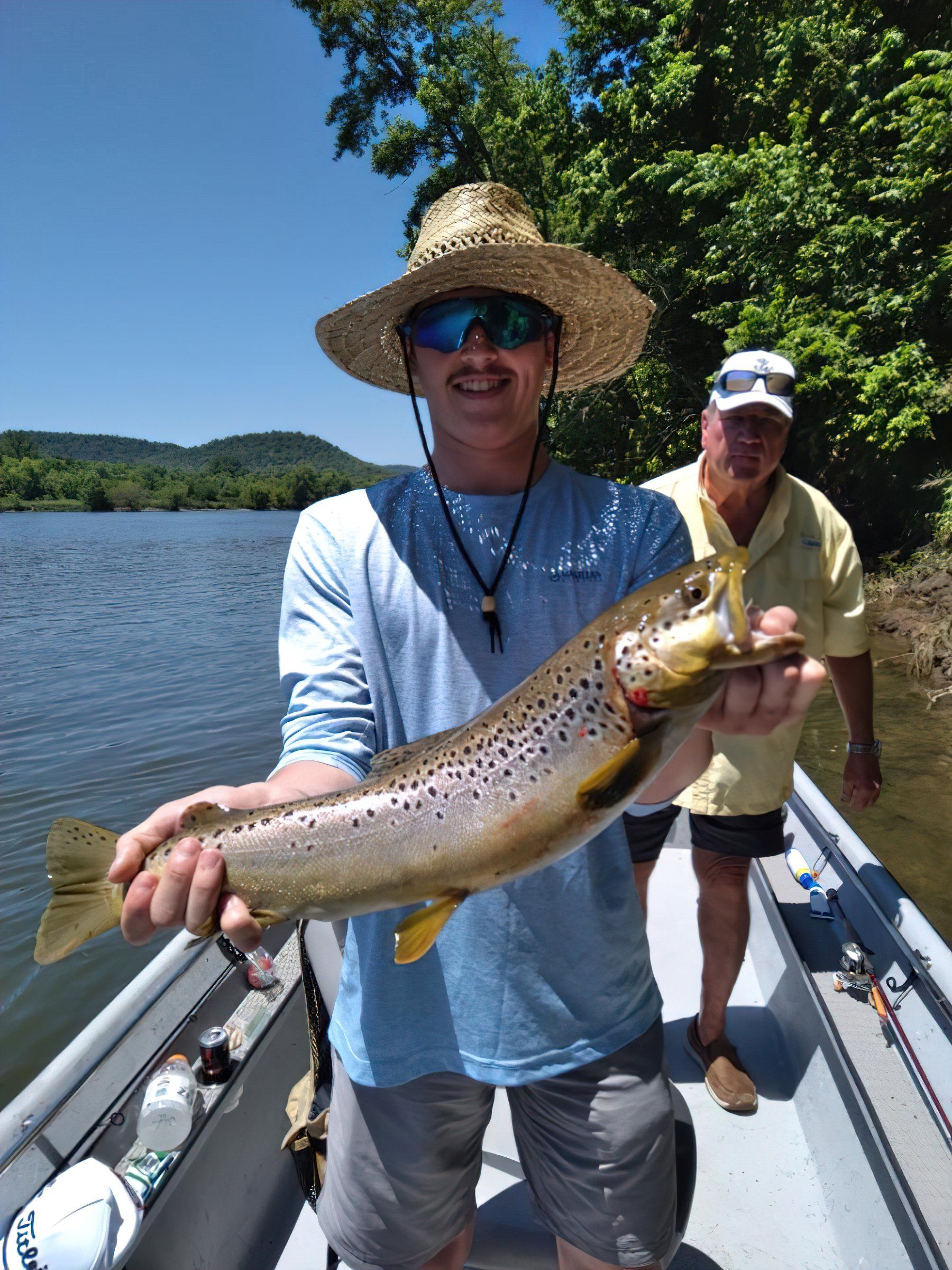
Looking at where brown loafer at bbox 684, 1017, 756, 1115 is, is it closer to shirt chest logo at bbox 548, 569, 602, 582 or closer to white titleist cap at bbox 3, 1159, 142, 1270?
white titleist cap at bbox 3, 1159, 142, 1270

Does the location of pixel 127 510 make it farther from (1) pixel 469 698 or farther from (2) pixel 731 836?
(1) pixel 469 698

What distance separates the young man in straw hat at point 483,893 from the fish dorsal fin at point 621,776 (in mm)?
190

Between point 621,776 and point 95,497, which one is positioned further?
point 95,497

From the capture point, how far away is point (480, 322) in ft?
6.92

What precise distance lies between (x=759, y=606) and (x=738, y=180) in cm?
1750

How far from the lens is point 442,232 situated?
2225mm

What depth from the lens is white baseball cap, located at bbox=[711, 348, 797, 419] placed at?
146 inches

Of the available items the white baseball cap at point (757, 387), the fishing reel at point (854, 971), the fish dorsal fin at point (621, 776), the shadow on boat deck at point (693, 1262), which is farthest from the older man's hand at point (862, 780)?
the fish dorsal fin at point (621, 776)

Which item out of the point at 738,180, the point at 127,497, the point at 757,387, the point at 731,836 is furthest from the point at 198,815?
the point at 127,497

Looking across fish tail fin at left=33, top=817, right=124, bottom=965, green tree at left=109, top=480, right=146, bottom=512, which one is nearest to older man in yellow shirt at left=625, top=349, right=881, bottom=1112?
fish tail fin at left=33, top=817, right=124, bottom=965

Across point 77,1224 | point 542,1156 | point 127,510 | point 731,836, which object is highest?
point 127,510

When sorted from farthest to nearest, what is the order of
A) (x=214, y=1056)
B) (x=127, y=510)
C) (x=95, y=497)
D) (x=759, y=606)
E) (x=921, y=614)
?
(x=127, y=510)
(x=95, y=497)
(x=921, y=614)
(x=759, y=606)
(x=214, y=1056)

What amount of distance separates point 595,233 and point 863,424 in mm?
10707

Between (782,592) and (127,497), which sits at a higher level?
(127,497)
